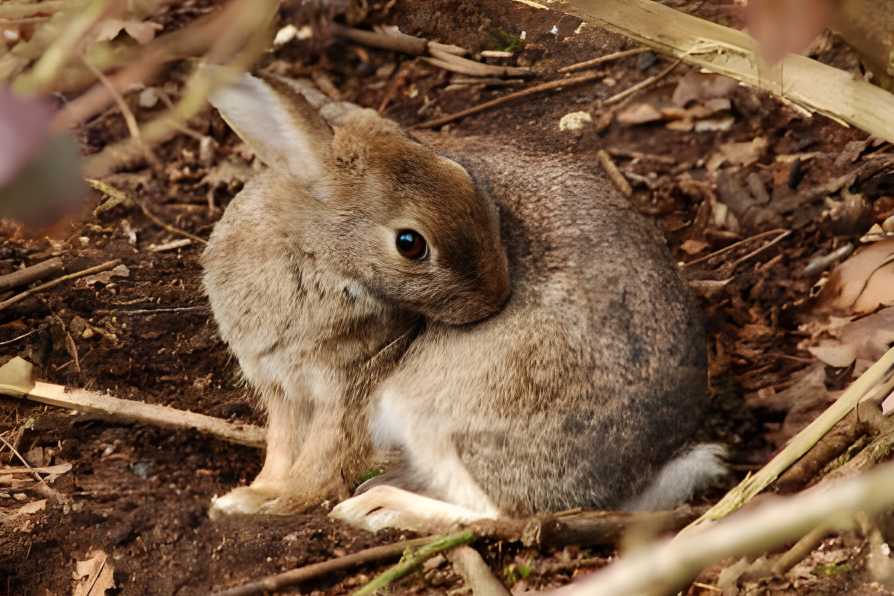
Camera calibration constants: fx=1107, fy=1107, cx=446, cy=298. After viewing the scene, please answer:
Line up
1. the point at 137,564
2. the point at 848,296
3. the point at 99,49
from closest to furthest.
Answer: the point at 99,49 → the point at 137,564 → the point at 848,296

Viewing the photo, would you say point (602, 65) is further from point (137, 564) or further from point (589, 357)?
point (137, 564)

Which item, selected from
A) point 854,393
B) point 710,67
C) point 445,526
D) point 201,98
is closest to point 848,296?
point 854,393

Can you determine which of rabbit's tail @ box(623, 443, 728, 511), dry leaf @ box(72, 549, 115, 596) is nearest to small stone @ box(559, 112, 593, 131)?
rabbit's tail @ box(623, 443, 728, 511)

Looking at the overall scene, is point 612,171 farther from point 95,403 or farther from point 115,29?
point 115,29

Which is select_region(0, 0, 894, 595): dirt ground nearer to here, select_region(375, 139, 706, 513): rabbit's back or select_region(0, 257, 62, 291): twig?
select_region(0, 257, 62, 291): twig

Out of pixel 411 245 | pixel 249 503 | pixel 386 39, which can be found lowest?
pixel 249 503

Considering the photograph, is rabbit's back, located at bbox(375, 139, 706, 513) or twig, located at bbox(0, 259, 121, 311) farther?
twig, located at bbox(0, 259, 121, 311)

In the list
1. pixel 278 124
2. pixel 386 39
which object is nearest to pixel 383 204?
pixel 278 124
